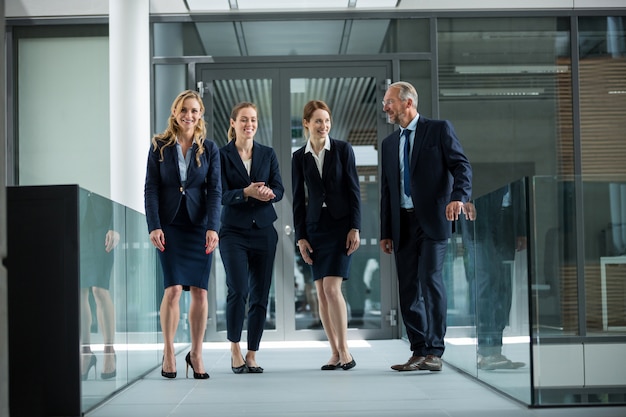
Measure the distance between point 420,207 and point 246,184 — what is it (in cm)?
110

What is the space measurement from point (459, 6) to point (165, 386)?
5011 millimetres

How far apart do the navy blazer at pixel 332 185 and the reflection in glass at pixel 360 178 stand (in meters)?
2.75

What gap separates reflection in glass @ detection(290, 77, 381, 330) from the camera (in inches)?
329

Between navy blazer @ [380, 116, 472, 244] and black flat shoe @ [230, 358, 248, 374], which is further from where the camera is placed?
black flat shoe @ [230, 358, 248, 374]

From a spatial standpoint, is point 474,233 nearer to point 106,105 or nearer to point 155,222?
point 155,222

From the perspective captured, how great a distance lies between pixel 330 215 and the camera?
5562mm

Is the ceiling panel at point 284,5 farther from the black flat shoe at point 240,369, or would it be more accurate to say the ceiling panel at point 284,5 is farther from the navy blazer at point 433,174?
the black flat shoe at point 240,369

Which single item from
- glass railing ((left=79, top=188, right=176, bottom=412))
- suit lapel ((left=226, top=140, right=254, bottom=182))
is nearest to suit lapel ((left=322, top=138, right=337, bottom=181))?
suit lapel ((left=226, top=140, right=254, bottom=182))

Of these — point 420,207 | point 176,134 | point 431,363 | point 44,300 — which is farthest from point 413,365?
point 44,300

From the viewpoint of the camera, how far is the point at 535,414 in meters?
3.82

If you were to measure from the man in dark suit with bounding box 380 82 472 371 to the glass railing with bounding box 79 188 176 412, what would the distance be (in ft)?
5.06

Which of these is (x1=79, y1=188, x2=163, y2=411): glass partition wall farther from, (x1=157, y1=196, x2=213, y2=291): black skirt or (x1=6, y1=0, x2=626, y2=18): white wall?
(x1=6, y1=0, x2=626, y2=18): white wall

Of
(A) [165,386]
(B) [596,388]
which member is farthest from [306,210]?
(B) [596,388]

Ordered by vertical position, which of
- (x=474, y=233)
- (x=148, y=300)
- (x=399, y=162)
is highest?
(x=399, y=162)
